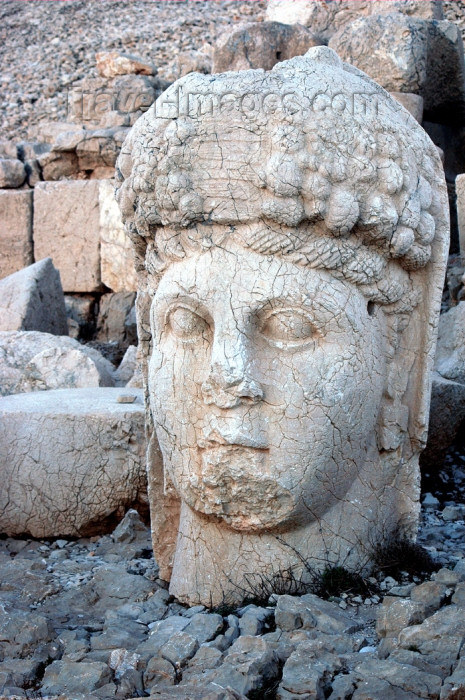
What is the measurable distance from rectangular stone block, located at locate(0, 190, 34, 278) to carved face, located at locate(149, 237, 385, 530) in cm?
656

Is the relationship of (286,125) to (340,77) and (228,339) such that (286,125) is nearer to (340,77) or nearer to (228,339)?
(340,77)

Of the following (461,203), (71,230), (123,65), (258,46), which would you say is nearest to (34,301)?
(71,230)

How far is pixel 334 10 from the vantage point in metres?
9.62

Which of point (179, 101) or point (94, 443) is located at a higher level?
point (179, 101)

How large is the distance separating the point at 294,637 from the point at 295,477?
58 centimetres

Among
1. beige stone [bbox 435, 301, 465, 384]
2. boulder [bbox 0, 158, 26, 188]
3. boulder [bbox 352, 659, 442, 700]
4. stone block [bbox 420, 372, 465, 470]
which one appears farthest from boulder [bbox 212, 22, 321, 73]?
boulder [bbox 352, 659, 442, 700]

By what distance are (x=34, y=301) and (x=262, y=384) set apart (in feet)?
14.8

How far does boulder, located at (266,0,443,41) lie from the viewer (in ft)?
26.4

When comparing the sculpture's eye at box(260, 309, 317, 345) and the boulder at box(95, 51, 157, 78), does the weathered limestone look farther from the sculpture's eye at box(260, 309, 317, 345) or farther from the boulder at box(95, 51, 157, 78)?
the boulder at box(95, 51, 157, 78)

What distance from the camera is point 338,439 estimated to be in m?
3.61

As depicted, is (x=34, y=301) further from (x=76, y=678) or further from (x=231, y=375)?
(x=76, y=678)

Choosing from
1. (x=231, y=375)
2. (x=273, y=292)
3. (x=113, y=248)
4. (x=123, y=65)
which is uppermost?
(x=123, y=65)

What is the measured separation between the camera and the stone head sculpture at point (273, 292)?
11.5 feet

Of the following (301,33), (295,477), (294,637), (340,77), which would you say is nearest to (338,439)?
(295,477)
